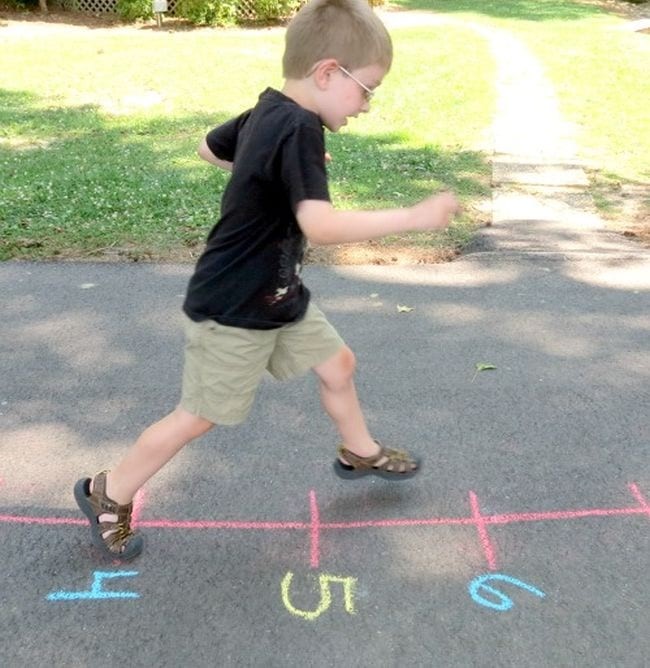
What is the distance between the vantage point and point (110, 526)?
8.23ft

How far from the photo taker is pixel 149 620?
7.50 feet

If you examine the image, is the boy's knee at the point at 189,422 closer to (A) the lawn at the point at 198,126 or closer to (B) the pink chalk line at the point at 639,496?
(B) the pink chalk line at the point at 639,496

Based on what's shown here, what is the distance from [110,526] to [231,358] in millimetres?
637

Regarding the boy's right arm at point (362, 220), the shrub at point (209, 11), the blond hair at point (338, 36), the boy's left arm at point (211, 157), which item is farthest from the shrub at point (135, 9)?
the boy's right arm at point (362, 220)

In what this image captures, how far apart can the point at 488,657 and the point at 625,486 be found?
997 millimetres

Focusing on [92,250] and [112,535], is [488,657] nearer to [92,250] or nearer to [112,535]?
[112,535]

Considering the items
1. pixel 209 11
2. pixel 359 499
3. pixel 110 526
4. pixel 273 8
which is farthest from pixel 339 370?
pixel 273 8

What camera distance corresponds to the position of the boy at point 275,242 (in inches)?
82.3

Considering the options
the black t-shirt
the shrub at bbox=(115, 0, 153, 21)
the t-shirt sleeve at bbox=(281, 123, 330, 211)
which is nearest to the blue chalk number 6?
the black t-shirt

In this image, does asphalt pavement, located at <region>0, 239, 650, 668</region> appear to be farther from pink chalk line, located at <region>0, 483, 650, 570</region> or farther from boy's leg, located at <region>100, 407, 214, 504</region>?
boy's leg, located at <region>100, 407, 214, 504</region>

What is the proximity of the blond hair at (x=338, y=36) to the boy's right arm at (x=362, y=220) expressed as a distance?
0.38 m

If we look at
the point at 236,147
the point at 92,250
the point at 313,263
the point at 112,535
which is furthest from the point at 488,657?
the point at 92,250

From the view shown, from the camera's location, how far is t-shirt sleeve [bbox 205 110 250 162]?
241 centimetres

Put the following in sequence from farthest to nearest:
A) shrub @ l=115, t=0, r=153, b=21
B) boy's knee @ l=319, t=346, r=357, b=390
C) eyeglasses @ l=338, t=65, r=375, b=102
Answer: shrub @ l=115, t=0, r=153, b=21
boy's knee @ l=319, t=346, r=357, b=390
eyeglasses @ l=338, t=65, r=375, b=102
